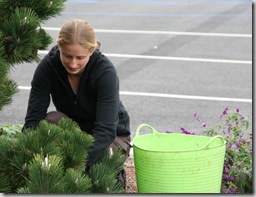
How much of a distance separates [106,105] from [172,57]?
6038 millimetres

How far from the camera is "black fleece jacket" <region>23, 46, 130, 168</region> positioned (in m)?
3.98

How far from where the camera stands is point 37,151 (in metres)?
2.88

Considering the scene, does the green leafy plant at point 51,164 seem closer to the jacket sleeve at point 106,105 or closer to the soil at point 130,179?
the jacket sleeve at point 106,105

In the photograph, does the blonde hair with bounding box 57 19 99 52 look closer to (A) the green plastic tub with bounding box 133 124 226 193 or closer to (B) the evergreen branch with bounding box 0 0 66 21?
(B) the evergreen branch with bounding box 0 0 66 21

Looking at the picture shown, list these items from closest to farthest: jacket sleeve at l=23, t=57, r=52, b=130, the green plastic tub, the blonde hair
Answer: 1. the blonde hair
2. the green plastic tub
3. jacket sleeve at l=23, t=57, r=52, b=130

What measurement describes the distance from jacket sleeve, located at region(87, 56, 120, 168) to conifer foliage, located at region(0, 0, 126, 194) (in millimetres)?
536

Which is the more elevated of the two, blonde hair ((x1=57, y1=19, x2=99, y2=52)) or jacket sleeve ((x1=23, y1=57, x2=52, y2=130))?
blonde hair ((x1=57, y1=19, x2=99, y2=52))

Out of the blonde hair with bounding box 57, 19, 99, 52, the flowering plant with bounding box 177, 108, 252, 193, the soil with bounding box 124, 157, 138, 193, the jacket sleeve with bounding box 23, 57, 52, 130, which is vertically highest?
the blonde hair with bounding box 57, 19, 99, 52

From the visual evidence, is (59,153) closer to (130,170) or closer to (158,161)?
Answer: (158,161)

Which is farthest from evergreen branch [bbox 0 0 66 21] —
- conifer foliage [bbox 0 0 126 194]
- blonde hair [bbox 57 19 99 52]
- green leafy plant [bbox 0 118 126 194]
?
green leafy plant [bbox 0 118 126 194]

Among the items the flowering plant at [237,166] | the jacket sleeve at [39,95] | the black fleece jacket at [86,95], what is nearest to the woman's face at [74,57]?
the black fleece jacket at [86,95]

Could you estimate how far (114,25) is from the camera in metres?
12.3

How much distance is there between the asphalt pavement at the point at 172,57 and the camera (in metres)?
7.64

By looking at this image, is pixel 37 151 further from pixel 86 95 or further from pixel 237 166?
pixel 237 166
